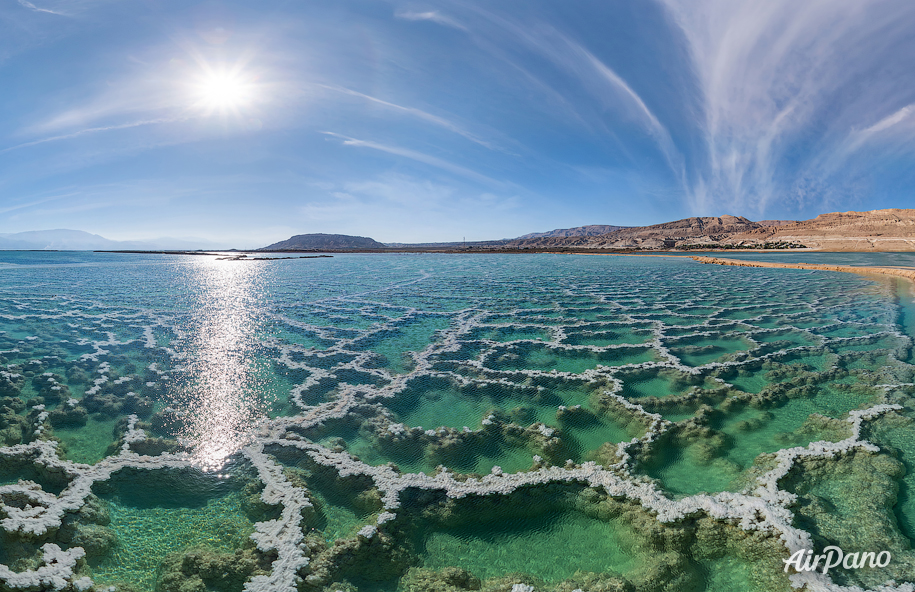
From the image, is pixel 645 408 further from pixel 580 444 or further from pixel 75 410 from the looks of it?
pixel 75 410

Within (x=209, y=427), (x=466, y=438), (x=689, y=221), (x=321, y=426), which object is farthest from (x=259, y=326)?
(x=689, y=221)

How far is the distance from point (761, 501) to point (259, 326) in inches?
625

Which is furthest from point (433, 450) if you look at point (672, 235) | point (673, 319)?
point (672, 235)

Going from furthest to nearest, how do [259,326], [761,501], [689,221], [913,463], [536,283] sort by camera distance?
1. [689,221]
2. [536,283]
3. [259,326]
4. [913,463]
5. [761,501]

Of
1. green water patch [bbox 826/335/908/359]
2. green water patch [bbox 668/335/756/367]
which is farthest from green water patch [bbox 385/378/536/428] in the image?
green water patch [bbox 826/335/908/359]

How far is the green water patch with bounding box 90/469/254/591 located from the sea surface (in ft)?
0.09

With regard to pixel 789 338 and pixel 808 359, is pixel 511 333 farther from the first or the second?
pixel 789 338

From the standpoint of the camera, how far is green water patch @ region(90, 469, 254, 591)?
4.30 m

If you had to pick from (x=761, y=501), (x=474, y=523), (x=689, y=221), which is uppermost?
(x=689, y=221)

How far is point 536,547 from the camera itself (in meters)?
4.80

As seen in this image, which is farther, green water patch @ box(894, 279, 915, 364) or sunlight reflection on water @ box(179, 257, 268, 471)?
green water patch @ box(894, 279, 915, 364)

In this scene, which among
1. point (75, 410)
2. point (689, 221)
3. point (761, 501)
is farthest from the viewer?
point (689, 221)

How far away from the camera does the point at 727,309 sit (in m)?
18.3

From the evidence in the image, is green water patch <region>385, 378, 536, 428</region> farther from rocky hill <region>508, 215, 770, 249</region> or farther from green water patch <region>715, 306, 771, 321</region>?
rocky hill <region>508, 215, 770, 249</region>
